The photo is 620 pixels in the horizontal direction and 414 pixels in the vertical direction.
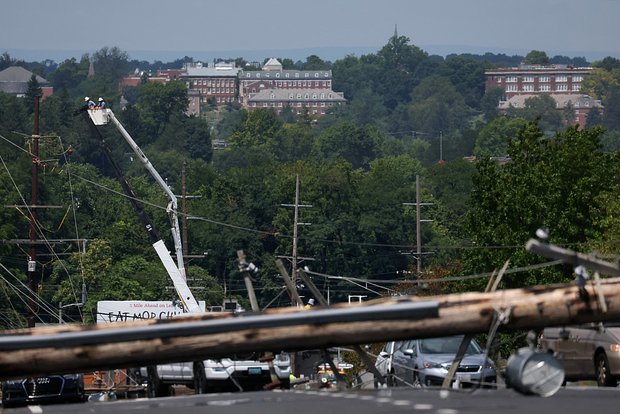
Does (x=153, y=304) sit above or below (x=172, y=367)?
below

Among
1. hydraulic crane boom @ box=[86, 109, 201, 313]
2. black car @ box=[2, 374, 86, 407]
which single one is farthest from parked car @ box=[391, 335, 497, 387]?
hydraulic crane boom @ box=[86, 109, 201, 313]

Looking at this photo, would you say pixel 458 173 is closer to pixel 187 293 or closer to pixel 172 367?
pixel 187 293

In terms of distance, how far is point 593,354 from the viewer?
30.0 meters

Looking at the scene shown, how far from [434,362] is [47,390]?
8717mm

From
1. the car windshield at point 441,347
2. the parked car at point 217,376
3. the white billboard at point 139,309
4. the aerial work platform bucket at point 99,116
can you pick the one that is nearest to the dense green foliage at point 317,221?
the white billboard at point 139,309

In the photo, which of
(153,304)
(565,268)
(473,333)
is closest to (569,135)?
(565,268)

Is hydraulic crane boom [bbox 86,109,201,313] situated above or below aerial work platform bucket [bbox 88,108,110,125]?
below

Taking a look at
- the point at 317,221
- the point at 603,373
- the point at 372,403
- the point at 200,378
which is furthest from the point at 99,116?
the point at 317,221

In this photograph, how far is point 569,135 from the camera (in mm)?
73188

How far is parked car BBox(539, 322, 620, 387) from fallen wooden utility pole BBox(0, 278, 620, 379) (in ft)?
23.1

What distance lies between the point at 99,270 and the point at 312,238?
21.5m

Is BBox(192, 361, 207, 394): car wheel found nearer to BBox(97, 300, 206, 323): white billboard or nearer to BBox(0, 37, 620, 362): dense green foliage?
BBox(0, 37, 620, 362): dense green foliage

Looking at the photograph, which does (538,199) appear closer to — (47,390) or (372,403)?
(47,390)

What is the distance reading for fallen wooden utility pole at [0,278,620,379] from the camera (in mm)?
21391
